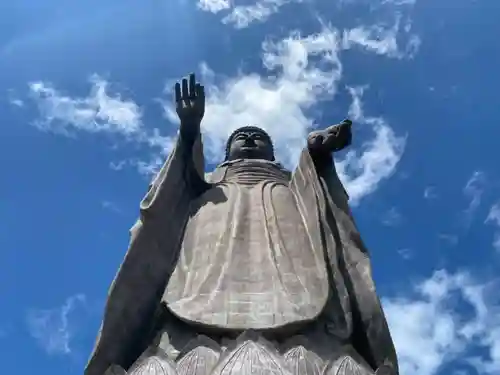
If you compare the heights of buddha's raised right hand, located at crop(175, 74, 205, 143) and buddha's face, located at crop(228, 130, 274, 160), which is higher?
buddha's face, located at crop(228, 130, 274, 160)

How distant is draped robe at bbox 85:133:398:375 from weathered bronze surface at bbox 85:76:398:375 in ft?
0.04

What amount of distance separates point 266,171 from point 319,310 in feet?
11.0

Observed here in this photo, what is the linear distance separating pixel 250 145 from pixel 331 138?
2013 mm

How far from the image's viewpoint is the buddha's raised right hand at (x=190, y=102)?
439 inches

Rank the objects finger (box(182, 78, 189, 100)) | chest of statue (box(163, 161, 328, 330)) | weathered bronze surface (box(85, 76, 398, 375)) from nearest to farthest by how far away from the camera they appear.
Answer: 1. weathered bronze surface (box(85, 76, 398, 375))
2. chest of statue (box(163, 161, 328, 330))
3. finger (box(182, 78, 189, 100))

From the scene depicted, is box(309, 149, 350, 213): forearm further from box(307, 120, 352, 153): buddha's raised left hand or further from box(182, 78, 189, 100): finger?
box(182, 78, 189, 100): finger

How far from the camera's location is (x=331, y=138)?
11.3 m

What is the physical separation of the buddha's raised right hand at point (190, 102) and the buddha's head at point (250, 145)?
186cm

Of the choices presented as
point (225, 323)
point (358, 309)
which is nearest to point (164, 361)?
point (225, 323)

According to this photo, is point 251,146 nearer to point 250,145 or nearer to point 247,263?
point 250,145

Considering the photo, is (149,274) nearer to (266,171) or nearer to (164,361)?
(164,361)

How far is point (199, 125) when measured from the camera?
11359mm

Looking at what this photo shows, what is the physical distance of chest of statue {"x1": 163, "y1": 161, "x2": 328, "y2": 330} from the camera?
9289mm

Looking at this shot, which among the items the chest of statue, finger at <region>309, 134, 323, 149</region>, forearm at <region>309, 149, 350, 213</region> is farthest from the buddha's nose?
finger at <region>309, 134, 323, 149</region>
